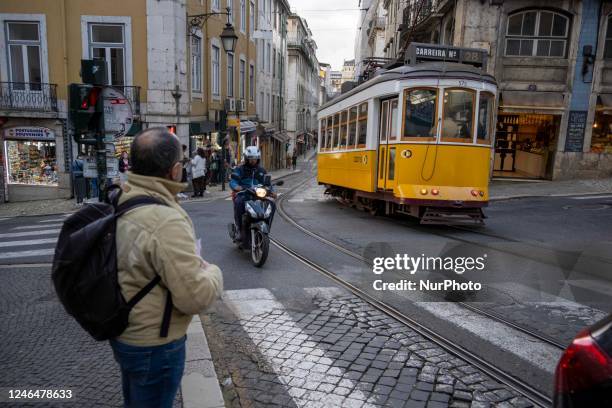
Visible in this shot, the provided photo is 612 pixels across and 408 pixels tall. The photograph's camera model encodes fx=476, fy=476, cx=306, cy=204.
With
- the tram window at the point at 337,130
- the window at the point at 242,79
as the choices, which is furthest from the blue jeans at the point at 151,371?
the window at the point at 242,79

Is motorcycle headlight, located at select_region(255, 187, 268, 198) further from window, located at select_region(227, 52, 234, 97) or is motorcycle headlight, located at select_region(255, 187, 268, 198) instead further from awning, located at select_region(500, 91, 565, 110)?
window, located at select_region(227, 52, 234, 97)

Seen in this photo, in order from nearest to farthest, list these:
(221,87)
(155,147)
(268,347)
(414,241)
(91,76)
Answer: (155,147)
(268,347)
(91,76)
(414,241)
(221,87)

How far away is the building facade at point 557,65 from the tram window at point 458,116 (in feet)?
33.6

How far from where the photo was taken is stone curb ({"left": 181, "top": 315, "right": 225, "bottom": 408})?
3.32m

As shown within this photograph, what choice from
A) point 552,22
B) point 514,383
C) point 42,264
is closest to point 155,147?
point 514,383

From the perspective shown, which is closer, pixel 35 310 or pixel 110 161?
pixel 35 310

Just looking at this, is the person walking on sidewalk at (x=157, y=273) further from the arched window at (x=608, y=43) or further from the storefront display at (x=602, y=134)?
the arched window at (x=608, y=43)

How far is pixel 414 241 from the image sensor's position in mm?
8852

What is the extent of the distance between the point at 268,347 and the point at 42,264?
4.82 meters

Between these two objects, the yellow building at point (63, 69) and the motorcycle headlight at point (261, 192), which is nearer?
the motorcycle headlight at point (261, 192)

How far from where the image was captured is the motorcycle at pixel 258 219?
23.0 ft

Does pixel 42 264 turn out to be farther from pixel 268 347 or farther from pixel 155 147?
pixel 155 147

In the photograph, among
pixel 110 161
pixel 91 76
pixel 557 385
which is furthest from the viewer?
pixel 110 161

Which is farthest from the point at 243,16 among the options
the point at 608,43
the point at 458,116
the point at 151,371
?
the point at 151,371
